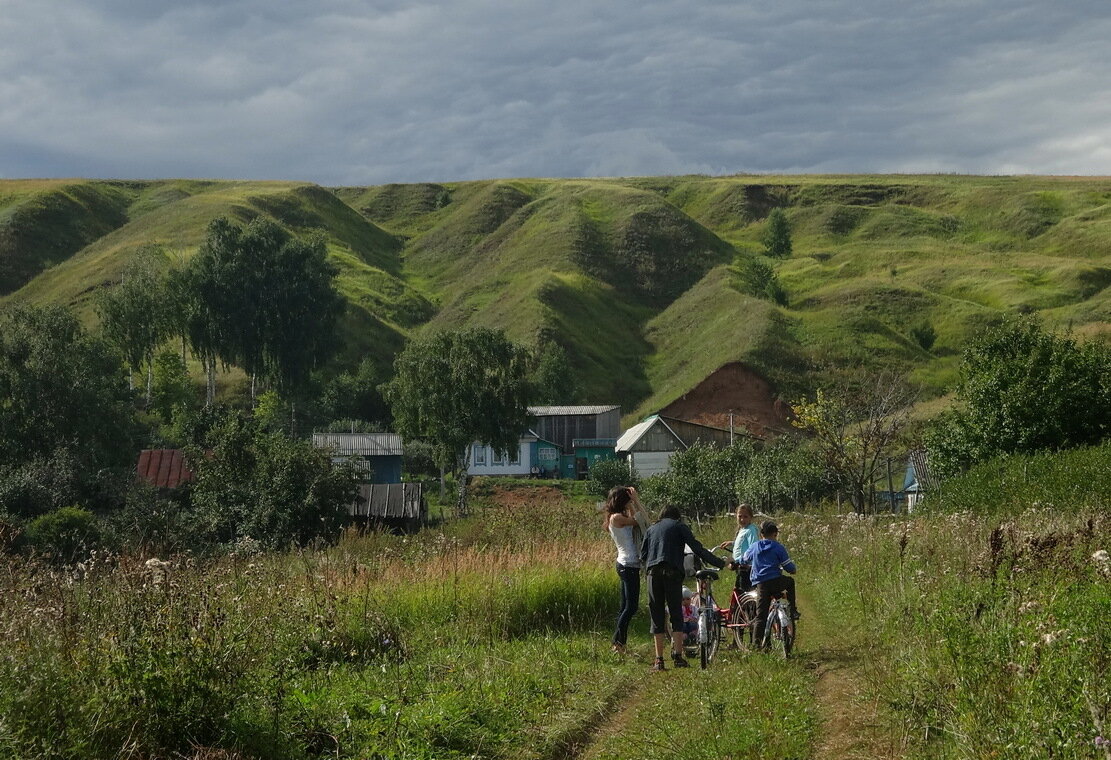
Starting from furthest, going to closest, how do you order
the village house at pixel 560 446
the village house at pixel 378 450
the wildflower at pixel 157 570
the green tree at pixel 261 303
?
1. the village house at pixel 560 446
2. the green tree at pixel 261 303
3. the village house at pixel 378 450
4. the wildflower at pixel 157 570

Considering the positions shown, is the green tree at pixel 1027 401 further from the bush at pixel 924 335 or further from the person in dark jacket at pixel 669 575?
the bush at pixel 924 335

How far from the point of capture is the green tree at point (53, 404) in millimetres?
50000

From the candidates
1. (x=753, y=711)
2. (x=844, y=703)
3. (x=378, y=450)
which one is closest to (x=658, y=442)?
(x=378, y=450)

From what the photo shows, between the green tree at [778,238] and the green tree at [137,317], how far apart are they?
84.9m

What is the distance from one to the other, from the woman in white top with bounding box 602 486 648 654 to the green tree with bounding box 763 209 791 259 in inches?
4982

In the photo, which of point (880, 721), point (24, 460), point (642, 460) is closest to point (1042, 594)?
point (880, 721)

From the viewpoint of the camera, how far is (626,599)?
10992mm

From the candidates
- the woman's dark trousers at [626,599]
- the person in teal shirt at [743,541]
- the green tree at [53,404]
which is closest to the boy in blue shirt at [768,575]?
the person in teal shirt at [743,541]

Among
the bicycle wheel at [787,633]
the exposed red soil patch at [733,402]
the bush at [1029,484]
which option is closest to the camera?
the bicycle wheel at [787,633]

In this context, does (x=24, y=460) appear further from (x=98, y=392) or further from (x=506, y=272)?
(x=506, y=272)

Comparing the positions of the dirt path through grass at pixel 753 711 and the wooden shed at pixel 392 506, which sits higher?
the dirt path through grass at pixel 753 711

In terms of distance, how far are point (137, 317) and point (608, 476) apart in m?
35.0

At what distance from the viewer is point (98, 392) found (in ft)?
175

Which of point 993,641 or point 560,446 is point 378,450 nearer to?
point 560,446
